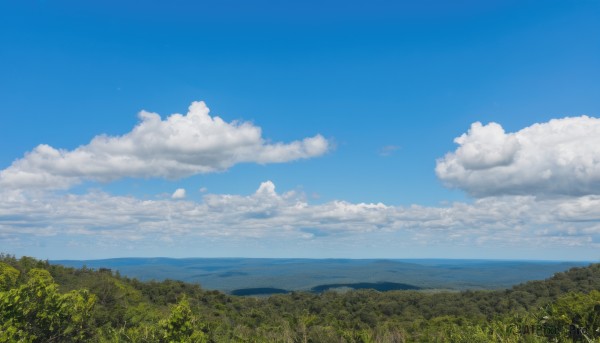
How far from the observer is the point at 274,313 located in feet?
364

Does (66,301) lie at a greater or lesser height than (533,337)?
greater

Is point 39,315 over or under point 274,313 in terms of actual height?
over

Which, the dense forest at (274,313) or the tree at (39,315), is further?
the dense forest at (274,313)

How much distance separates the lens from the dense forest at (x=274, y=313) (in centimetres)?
3394

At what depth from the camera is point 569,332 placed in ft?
128

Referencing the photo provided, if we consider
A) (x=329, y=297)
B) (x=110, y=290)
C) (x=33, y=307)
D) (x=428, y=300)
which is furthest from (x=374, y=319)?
(x=33, y=307)

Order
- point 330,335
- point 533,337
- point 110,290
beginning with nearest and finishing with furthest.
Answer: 1. point 533,337
2. point 330,335
3. point 110,290

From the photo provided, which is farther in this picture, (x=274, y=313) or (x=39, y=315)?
(x=274, y=313)

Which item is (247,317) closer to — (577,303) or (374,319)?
(374,319)

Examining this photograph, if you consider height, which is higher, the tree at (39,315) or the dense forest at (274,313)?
the tree at (39,315)

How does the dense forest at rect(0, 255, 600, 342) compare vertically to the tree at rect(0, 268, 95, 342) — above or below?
below

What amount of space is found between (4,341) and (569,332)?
1780 inches

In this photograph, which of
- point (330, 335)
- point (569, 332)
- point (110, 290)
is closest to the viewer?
point (569, 332)

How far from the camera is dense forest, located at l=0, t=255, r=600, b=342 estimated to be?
33.9 metres
